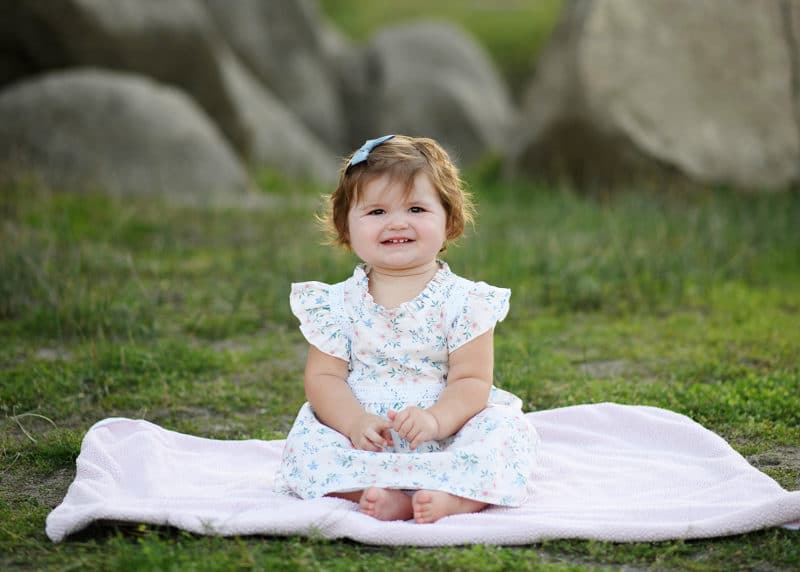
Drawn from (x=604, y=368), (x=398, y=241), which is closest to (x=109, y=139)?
(x=604, y=368)

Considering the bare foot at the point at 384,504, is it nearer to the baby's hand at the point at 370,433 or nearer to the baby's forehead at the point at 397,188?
the baby's hand at the point at 370,433


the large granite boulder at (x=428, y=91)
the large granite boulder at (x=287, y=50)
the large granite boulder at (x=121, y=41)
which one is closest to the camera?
the large granite boulder at (x=121, y=41)

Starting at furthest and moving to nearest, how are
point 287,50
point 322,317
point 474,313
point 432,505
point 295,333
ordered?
1. point 287,50
2. point 295,333
3. point 322,317
4. point 474,313
5. point 432,505

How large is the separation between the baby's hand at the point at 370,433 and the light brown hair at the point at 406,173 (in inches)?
26.9

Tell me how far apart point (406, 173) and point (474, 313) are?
494 mm

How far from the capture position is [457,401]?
3.17m

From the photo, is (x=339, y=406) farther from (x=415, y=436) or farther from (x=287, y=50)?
(x=287, y=50)

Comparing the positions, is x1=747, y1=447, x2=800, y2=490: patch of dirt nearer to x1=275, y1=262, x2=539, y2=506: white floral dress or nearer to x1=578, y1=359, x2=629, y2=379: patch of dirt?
x1=275, y1=262, x2=539, y2=506: white floral dress

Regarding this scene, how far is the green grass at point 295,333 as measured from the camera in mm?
2848

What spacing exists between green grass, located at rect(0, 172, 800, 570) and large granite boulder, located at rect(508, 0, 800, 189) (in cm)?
42

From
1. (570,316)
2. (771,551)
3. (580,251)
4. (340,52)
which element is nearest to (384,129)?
(340,52)

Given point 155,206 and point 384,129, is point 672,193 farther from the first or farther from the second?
point 384,129

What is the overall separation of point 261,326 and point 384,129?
29.3ft

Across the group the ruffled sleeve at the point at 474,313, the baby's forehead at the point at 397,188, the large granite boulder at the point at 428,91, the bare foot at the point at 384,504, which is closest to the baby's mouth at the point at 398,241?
the baby's forehead at the point at 397,188
